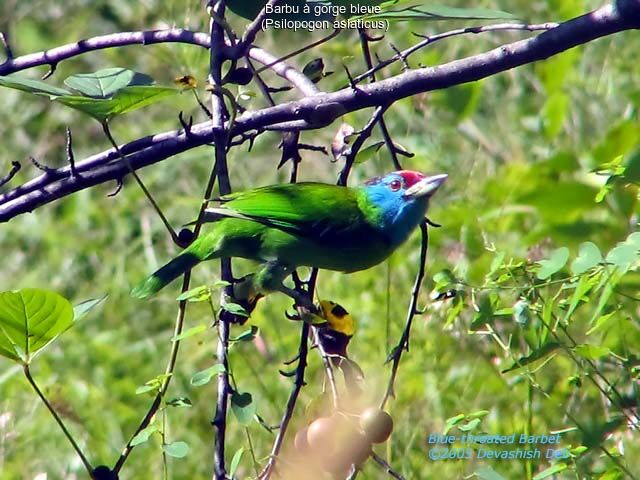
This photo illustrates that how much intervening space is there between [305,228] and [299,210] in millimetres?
58

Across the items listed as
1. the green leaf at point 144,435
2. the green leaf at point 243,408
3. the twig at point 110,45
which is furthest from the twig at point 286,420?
the twig at point 110,45

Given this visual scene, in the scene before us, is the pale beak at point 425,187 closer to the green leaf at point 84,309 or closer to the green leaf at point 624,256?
the green leaf at point 624,256

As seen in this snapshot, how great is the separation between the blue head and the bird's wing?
97 millimetres

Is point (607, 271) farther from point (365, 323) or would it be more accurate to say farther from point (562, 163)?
point (365, 323)

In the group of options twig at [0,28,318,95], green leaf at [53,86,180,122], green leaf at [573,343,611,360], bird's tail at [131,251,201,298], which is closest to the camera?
green leaf at [53,86,180,122]

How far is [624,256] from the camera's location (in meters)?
2.27

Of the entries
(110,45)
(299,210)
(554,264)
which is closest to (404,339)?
(554,264)

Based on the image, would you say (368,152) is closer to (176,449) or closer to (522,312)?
(522,312)

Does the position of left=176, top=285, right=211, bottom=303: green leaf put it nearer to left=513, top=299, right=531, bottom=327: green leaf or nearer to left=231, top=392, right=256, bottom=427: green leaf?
left=231, top=392, right=256, bottom=427: green leaf

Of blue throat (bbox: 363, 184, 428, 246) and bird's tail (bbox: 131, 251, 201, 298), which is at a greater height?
bird's tail (bbox: 131, 251, 201, 298)

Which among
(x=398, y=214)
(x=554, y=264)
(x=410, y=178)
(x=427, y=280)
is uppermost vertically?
(x=554, y=264)

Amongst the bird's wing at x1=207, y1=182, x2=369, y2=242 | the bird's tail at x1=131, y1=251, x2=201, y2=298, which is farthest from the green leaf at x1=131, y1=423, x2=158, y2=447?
the bird's wing at x1=207, y1=182, x2=369, y2=242

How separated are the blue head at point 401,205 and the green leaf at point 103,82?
3.72 feet

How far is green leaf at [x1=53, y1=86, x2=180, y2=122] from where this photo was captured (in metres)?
2.08
